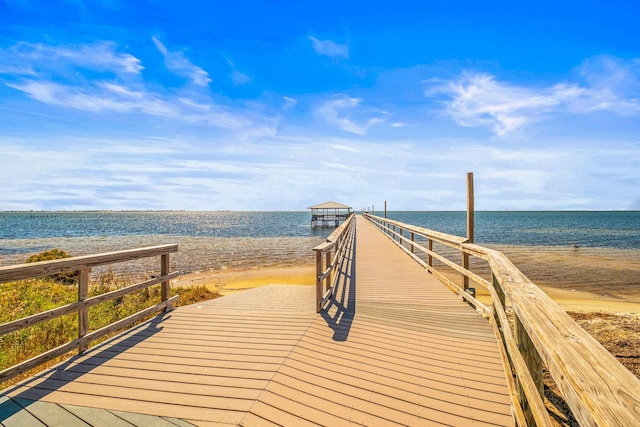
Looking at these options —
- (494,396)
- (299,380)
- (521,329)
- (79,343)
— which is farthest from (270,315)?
(521,329)

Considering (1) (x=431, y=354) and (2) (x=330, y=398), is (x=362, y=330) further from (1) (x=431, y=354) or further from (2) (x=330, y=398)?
(2) (x=330, y=398)

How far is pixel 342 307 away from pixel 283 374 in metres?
2.24

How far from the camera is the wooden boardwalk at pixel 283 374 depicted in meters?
2.48

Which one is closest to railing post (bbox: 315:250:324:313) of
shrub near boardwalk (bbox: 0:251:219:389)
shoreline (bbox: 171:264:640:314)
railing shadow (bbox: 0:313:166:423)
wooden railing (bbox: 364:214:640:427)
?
railing shadow (bbox: 0:313:166:423)

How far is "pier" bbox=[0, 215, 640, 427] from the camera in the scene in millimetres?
1515

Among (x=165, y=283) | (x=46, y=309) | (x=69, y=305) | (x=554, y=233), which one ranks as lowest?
(x=554, y=233)

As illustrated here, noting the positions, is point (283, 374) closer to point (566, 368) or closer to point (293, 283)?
point (566, 368)

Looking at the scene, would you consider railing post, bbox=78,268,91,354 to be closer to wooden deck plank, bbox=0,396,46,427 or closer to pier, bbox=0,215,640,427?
pier, bbox=0,215,640,427

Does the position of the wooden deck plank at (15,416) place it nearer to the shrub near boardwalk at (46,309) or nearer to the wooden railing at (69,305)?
the wooden railing at (69,305)

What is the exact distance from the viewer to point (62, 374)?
3.17 metres

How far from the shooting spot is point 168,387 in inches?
113

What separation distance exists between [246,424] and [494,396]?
79.9 inches

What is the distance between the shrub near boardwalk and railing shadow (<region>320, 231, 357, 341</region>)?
346cm

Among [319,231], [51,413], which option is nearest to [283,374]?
[51,413]
